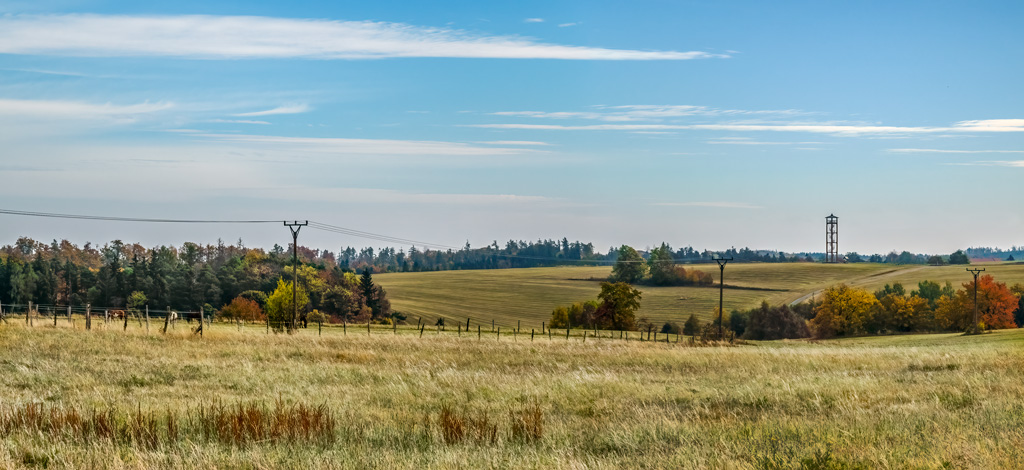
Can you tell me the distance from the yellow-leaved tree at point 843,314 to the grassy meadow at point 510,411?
87740mm

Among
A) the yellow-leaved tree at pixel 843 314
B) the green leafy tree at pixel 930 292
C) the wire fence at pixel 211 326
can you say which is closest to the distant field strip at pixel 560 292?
the yellow-leaved tree at pixel 843 314

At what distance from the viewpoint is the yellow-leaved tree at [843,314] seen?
374 ft

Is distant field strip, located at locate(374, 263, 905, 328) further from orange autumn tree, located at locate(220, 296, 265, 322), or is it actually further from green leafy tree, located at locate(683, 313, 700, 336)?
orange autumn tree, located at locate(220, 296, 265, 322)

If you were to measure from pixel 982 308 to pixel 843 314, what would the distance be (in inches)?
833

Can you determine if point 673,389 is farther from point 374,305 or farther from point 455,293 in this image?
point 455,293

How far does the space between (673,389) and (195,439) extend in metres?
12.3

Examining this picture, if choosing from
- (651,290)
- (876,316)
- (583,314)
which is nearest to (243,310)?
(583,314)

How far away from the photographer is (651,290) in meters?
152

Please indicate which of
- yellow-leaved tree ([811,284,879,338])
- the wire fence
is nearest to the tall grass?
the wire fence

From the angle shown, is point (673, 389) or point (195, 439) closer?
point (195, 439)

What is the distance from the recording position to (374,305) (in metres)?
131

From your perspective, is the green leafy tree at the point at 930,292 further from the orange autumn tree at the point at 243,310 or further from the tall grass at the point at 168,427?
the tall grass at the point at 168,427

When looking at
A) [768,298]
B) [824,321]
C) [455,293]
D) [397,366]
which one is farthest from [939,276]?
[397,366]

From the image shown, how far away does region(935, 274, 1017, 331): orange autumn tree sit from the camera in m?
112
